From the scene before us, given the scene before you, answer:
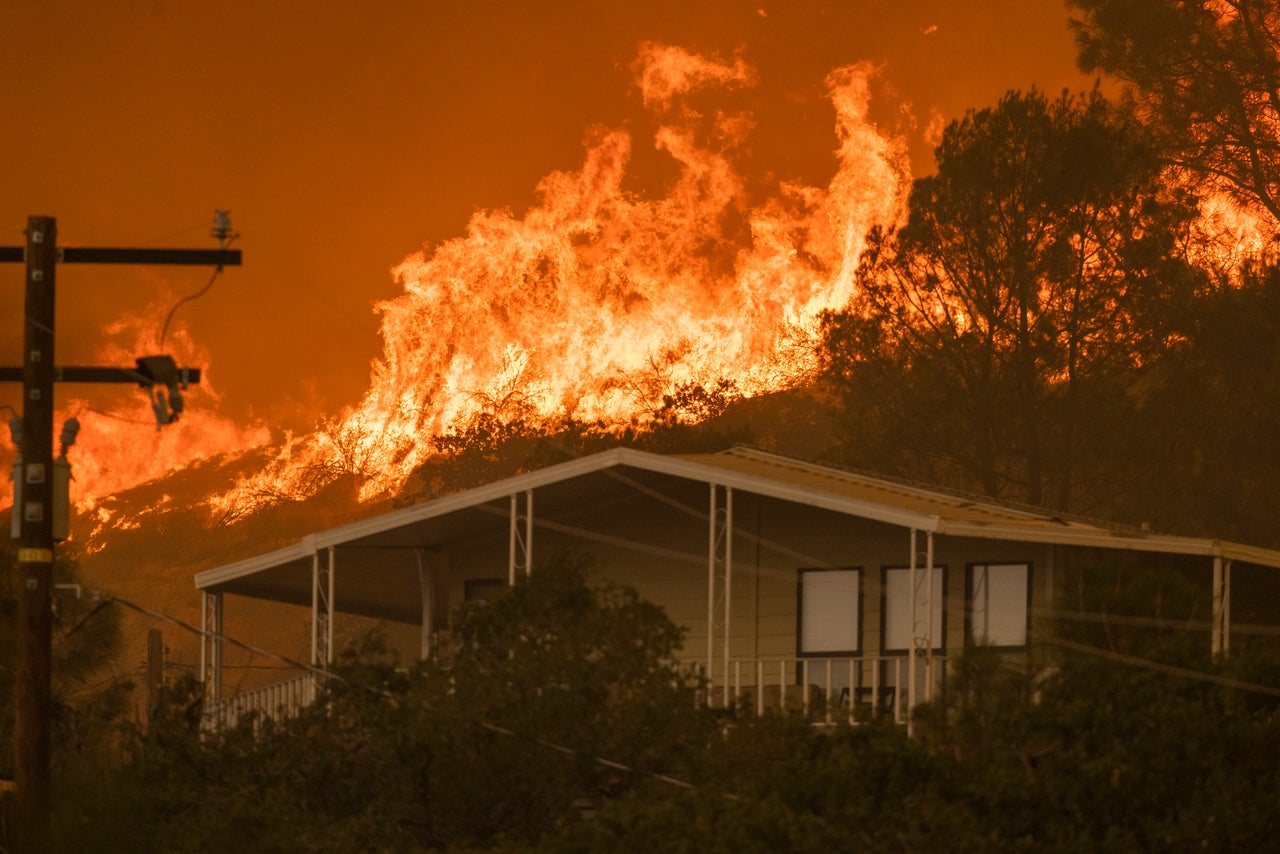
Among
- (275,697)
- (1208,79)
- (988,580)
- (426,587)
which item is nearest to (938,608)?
(988,580)

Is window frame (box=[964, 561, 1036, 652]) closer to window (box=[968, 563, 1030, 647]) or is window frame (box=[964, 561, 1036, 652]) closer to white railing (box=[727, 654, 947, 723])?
window (box=[968, 563, 1030, 647])

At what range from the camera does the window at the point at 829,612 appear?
71.3 ft

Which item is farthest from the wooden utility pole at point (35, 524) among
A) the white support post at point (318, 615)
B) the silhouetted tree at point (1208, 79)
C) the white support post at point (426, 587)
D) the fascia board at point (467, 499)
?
the silhouetted tree at point (1208, 79)

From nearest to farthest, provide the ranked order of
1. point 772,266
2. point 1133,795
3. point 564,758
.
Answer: point 1133,795 < point 564,758 < point 772,266

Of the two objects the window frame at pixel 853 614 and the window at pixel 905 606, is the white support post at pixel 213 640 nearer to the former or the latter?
the window frame at pixel 853 614

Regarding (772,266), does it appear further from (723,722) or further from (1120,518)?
(723,722)

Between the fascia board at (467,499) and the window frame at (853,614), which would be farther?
the window frame at (853,614)

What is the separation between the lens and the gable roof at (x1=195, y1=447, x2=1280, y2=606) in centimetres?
1895

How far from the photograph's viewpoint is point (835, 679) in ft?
71.1

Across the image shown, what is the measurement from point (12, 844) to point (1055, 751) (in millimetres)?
8648

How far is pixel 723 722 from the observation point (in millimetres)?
15641

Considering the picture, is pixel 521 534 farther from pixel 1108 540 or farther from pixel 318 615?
pixel 1108 540

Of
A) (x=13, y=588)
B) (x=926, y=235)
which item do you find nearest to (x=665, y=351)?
(x=926, y=235)

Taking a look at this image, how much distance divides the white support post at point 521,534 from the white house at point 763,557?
46 millimetres
